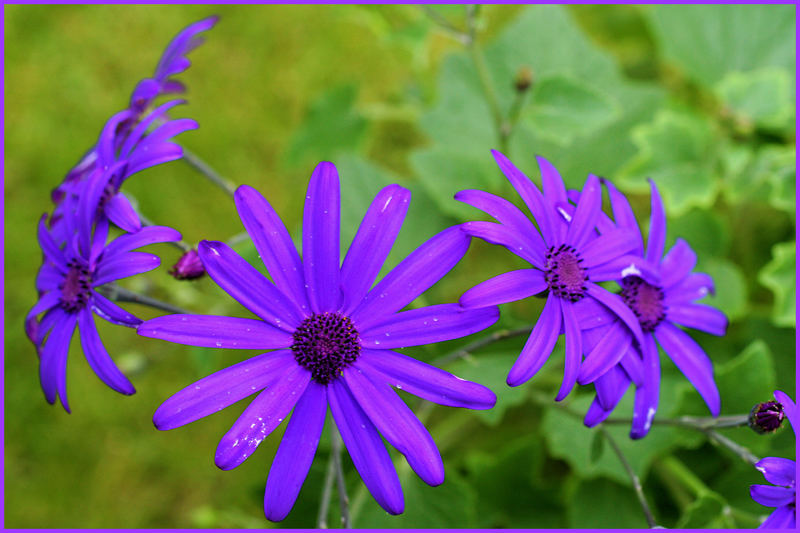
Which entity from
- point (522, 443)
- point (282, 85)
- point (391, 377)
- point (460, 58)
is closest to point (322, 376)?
point (391, 377)

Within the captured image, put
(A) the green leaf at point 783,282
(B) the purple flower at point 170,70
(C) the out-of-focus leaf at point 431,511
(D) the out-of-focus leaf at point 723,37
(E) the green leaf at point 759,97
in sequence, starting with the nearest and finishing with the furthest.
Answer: (B) the purple flower at point 170,70 < (C) the out-of-focus leaf at point 431,511 < (A) the green leaf at point 783,282 < (E) the green leaf at point 759,97 < (D) the out-of-focus leaf at point 723,37

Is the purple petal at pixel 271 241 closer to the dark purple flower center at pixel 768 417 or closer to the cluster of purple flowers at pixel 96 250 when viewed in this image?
the cluster of purple flowers at pixel 96 250

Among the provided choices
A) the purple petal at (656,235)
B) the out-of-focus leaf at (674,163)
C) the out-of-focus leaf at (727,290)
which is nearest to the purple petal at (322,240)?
the purple petal at (656,235)

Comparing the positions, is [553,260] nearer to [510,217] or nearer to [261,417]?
[510,217]

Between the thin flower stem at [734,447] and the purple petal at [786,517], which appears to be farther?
the thin flower stem at [734,447]

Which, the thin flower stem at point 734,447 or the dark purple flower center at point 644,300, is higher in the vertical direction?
the dark purple flower center at point 644,300
